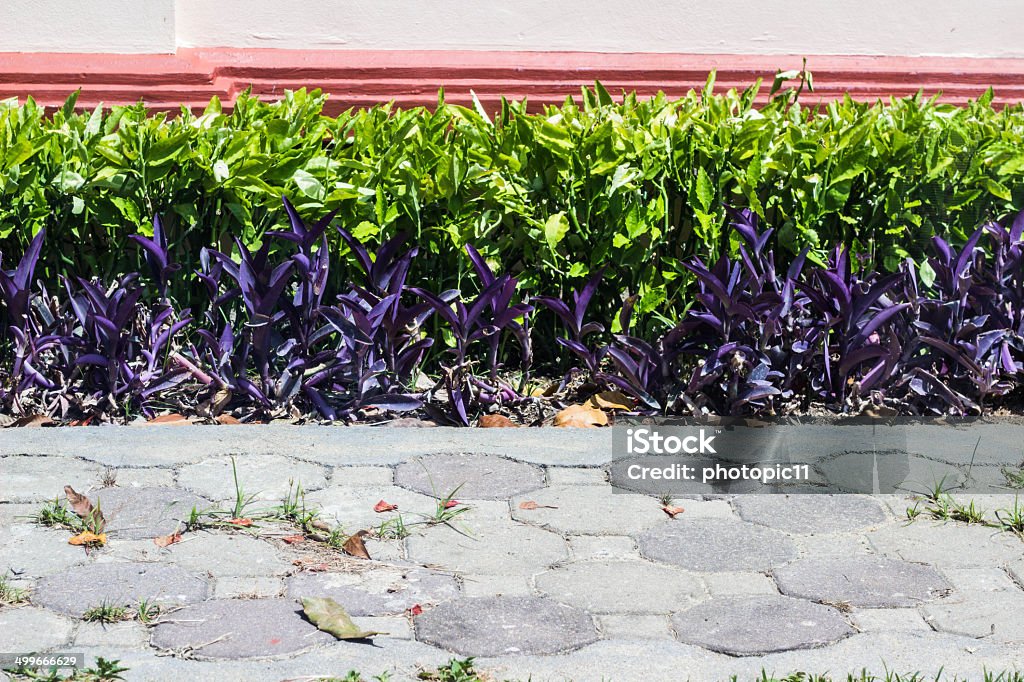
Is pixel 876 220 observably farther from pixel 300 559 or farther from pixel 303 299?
pixel 300 559

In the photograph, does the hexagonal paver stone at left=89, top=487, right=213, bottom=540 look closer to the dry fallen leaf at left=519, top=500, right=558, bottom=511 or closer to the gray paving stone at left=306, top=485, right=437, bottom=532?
the gray paving stone at left=306, top=485, right=437, bottom=532

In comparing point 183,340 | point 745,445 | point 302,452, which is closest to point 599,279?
point 745,445

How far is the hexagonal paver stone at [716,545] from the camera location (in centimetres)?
279

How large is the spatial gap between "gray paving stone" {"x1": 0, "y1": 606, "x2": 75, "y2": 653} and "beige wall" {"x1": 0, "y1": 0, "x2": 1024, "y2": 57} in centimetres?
344

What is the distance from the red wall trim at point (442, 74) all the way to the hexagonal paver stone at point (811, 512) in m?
2.81

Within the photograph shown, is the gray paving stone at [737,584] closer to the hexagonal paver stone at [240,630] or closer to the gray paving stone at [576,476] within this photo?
the gray paving stone at [576,476]

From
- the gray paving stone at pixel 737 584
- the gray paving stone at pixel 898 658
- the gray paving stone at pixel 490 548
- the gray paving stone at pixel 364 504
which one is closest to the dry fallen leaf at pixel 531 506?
the gray paving stone at pixel 490 548

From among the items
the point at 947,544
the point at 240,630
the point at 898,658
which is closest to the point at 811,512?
the point at 947,544

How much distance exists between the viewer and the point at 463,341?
378 cm

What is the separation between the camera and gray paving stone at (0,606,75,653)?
7.48 feet

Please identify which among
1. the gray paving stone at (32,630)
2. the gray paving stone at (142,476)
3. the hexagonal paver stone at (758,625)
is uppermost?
the gray paving stone at (142,476)

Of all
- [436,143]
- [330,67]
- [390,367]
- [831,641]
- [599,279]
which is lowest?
[831,641]

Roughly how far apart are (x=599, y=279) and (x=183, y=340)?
142 cm

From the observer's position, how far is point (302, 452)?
11.3 feet
